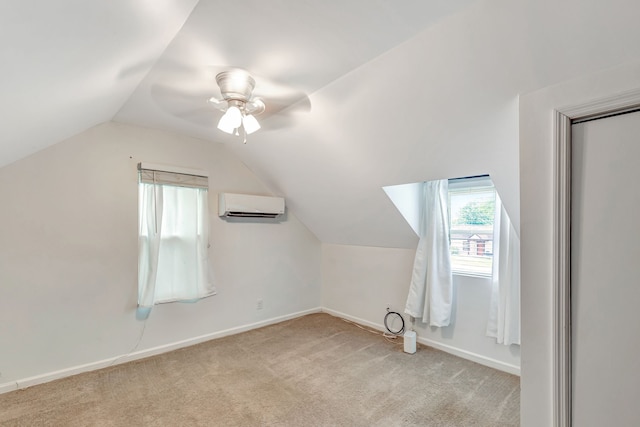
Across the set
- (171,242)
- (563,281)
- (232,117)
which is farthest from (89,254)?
(563,281)

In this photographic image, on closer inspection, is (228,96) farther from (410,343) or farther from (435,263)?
(410,343)

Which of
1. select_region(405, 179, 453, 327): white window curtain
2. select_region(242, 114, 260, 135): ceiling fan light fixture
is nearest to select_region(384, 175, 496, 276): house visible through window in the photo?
select_region(405, 179, 453, 327): white window curtain

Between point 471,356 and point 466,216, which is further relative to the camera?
point 466,216

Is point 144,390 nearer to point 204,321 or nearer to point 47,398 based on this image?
point 47,398

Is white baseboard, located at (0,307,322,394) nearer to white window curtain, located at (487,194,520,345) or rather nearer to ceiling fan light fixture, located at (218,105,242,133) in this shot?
ceiling fan light fixture, located at (218,105,242,133)

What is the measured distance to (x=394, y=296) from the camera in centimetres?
343

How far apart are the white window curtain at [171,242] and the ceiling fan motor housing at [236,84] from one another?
144cm

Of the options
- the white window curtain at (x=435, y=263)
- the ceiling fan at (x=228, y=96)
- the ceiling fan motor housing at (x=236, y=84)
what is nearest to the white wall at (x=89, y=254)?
the ceiling fan at (x=228, y=96)

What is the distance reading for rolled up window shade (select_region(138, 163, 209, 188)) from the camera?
2779mm

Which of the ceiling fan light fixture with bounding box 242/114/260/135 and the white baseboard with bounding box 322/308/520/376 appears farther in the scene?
the white baseboard with bounding box 322/308/520/376

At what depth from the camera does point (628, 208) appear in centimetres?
115

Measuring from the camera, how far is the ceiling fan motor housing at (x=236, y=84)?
1774 mm

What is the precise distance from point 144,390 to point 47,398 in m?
0.65

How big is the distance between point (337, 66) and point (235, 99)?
2.21ft
